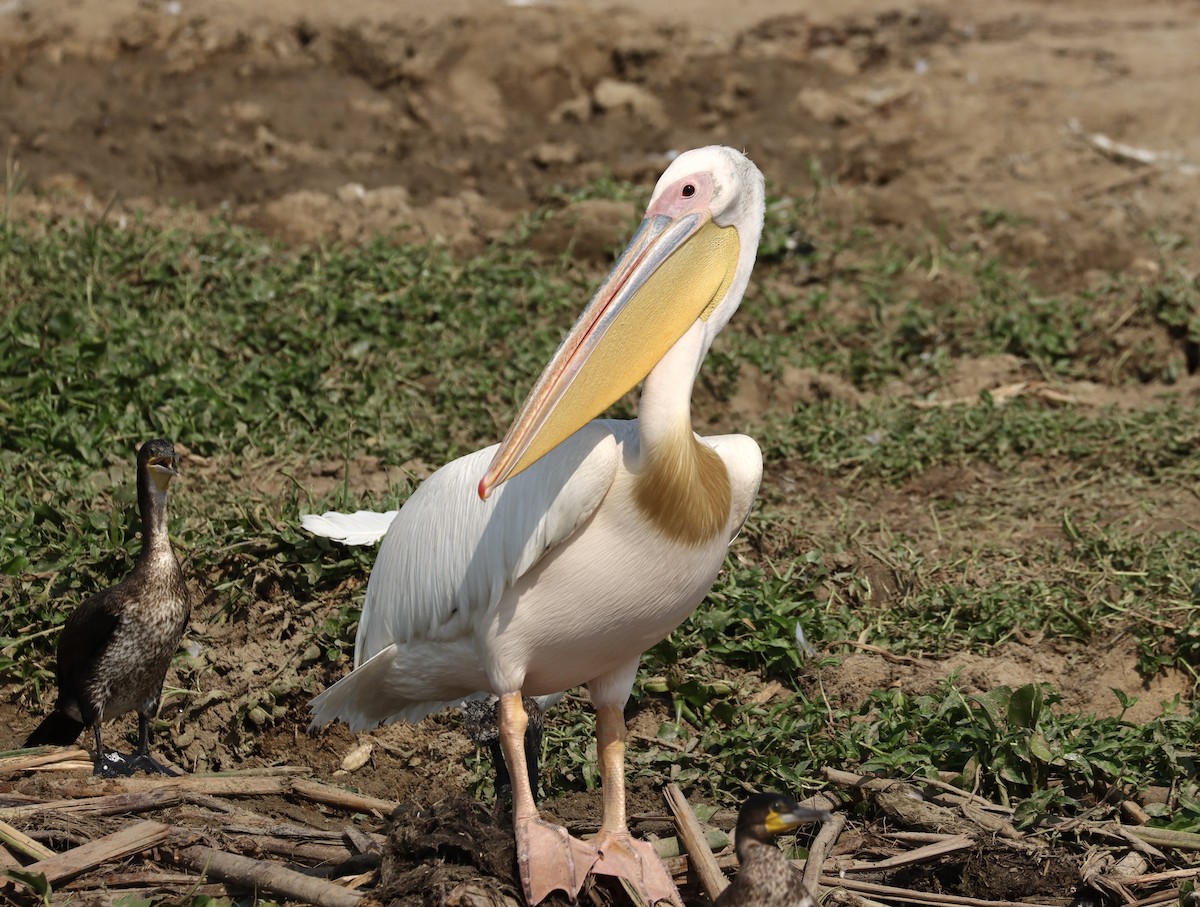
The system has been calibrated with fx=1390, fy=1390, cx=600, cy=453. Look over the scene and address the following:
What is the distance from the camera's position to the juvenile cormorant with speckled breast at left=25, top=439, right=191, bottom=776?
4102mm

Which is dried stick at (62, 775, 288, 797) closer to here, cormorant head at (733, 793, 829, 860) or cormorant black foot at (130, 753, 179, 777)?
cormorant black foot at (130, 753, 179, 777)

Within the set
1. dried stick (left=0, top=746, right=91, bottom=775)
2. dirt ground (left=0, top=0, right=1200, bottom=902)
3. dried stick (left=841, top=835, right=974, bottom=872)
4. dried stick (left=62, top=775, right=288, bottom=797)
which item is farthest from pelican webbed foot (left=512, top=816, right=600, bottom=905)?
dirt ground (left=0, top=0, right=1200, bottom=902)

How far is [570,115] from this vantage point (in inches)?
356

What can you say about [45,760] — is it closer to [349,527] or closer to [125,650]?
[125,650]

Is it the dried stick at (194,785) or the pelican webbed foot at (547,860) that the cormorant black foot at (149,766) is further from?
the pelican webbed foot at (547,860)

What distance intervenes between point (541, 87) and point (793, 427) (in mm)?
3994

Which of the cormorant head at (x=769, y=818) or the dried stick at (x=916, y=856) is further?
the dried stick at (x=916, y=856)

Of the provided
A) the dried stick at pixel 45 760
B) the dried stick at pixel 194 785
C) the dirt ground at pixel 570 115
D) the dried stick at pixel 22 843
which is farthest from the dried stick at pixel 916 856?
the dirt ground at pixel 570 115

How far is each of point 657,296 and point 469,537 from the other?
78cm

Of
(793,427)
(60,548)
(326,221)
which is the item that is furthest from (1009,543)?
(326,221)

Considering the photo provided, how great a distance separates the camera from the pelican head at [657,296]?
3287mm

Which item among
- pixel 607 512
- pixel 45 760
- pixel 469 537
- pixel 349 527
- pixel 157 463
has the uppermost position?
pixel 607 512

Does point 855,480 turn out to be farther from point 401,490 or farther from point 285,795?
point 285,795

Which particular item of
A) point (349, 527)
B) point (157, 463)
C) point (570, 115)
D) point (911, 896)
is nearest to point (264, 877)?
point (349, 527)
